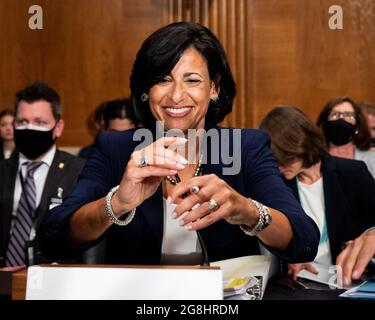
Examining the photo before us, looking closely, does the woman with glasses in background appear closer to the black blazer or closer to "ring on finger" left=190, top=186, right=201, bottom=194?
the black blazer

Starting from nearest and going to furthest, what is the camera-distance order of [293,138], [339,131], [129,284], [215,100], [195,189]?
[129,284] < [195,189] < [215,100] < [293,138] < [339,131]

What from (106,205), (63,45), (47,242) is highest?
(63,45)

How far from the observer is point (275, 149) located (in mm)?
2525

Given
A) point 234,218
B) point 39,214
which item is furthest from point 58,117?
point 234,218

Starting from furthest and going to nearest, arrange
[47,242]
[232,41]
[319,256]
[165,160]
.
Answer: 1. [232,41]
2. [319,256]
3. [47,242]
4. [165,160]

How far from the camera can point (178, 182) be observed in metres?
1.44

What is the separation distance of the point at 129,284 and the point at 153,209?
609 mm

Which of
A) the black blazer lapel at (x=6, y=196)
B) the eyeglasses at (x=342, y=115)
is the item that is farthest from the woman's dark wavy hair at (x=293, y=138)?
the black blazer lapel at (x=6, y=196)

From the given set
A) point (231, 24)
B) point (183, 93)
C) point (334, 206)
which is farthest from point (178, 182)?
point (231, 24)

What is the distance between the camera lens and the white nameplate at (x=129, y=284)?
82cm

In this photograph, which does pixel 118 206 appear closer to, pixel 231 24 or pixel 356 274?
pixel 356 274

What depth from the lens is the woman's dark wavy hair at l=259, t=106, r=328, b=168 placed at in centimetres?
Answer: 251

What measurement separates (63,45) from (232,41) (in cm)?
115
